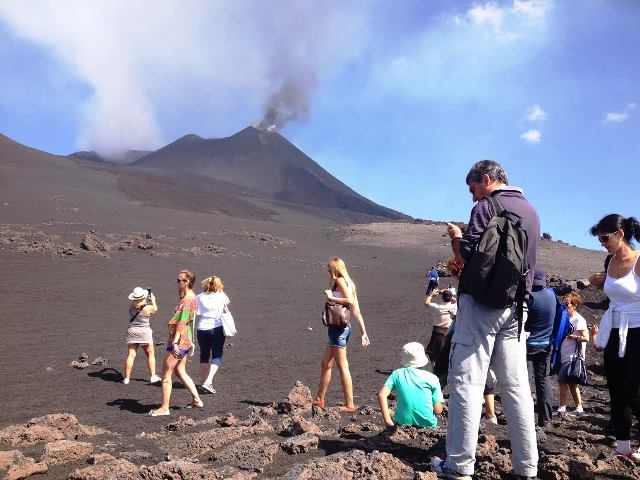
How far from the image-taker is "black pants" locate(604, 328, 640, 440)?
3.65 metres

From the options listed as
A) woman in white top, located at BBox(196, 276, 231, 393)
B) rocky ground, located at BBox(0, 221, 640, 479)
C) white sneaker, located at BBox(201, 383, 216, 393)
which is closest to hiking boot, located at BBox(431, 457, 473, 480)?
rocky ground, located at BBox(0, 221, 640, 479)

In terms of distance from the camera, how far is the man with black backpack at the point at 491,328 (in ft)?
9.88

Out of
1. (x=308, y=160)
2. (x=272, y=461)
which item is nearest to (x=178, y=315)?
(x=272, y=461)

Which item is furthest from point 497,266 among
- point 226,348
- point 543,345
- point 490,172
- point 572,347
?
point 226,348

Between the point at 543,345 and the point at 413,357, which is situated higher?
the point at 543,345

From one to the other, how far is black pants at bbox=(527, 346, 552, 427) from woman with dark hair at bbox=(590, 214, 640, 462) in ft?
2.79

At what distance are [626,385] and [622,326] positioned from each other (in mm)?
368

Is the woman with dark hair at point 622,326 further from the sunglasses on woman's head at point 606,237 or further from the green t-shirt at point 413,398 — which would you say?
the green t-shirt at point 413,398

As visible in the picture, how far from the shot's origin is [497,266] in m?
3.00

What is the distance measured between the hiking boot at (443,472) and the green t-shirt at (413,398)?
937 mm

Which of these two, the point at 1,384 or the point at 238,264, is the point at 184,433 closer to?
the point at 1,384

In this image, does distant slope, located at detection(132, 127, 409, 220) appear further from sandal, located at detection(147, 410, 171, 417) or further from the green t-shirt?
the green t-shirt

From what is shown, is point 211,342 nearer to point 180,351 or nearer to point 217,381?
point 217,381

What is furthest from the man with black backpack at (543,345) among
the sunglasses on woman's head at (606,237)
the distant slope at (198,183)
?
the distant slope at (198,183)
